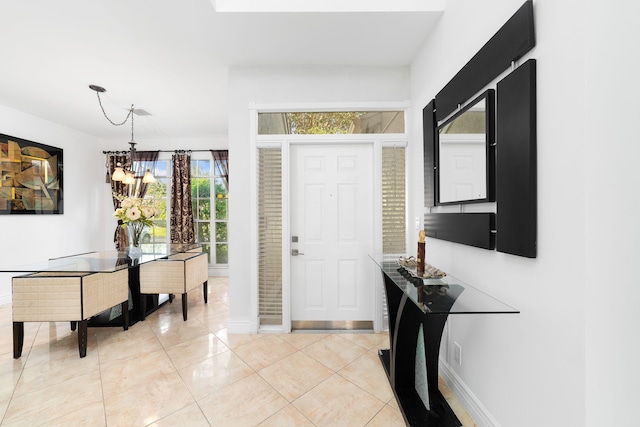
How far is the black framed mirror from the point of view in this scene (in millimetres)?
1378

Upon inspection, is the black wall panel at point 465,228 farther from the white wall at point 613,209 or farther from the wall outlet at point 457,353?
the wall outlet at point 457,353

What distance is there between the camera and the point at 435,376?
71.0 inches

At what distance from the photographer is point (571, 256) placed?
0.97 metres

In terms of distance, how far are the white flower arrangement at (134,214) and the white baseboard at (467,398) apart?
3435 mm

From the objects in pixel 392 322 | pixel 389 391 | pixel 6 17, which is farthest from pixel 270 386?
pixel 6 17

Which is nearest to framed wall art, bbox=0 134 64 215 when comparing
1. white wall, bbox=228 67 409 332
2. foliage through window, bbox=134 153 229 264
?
foliage through window, bbox=134 153 229 264

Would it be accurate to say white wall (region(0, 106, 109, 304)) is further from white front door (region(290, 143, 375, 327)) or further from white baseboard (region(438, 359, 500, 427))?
white baseboard (region(438, 359, 500, 427))

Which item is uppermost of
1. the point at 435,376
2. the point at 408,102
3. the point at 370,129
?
the point at 408,102

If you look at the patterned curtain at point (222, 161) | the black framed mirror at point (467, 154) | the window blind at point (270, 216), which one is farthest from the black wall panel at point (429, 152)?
the patterned curtain at point (222, 161)

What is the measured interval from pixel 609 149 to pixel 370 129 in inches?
82.7

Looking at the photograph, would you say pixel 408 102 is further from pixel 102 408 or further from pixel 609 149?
pixel 102 408

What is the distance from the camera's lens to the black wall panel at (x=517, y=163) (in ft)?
3.67

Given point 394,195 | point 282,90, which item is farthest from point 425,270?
point 282,90

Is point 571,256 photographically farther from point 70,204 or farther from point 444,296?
point 70,204
